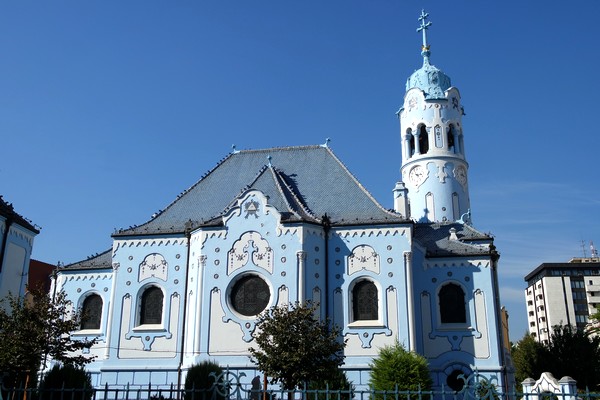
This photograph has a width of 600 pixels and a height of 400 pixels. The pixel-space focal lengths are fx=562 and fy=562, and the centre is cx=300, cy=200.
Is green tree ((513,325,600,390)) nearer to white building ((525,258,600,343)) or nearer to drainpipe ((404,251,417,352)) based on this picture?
drainpipe ((404,251,417,352))

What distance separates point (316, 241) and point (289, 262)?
2056 millimetres

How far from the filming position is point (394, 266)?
97.8ft

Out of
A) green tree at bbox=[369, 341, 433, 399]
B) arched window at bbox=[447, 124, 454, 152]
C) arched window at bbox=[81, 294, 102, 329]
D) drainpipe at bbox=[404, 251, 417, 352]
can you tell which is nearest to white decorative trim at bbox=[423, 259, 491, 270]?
drainpipe at bbox=[404, 251, 417, 352]

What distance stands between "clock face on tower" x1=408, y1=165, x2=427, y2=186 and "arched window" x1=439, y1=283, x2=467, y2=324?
11433mm

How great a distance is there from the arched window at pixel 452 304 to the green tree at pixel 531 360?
44.7 feet

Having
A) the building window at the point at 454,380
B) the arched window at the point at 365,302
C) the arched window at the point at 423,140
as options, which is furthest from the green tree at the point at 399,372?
the arched window at the point at 423,140

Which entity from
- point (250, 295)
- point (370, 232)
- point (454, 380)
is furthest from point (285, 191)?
point (454, 380)

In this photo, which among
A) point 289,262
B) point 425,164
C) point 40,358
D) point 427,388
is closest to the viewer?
point 40,358

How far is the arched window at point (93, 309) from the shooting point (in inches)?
1308

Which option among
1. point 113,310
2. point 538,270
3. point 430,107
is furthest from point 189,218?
point 538,270

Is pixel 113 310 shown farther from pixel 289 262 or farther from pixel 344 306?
pixel 344 306

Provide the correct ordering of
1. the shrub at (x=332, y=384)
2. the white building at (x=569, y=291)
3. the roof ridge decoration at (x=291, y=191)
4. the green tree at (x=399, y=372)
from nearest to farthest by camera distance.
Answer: the shrub at (x=332, y=384)
the green tree at (x=399, y=372)
the roof ridge decoration at (x=291, y=191)
the white building at (x=569, y=291)

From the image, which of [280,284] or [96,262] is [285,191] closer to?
[280,284]

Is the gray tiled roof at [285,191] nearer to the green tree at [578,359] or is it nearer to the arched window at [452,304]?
the arched window at [452,304]
